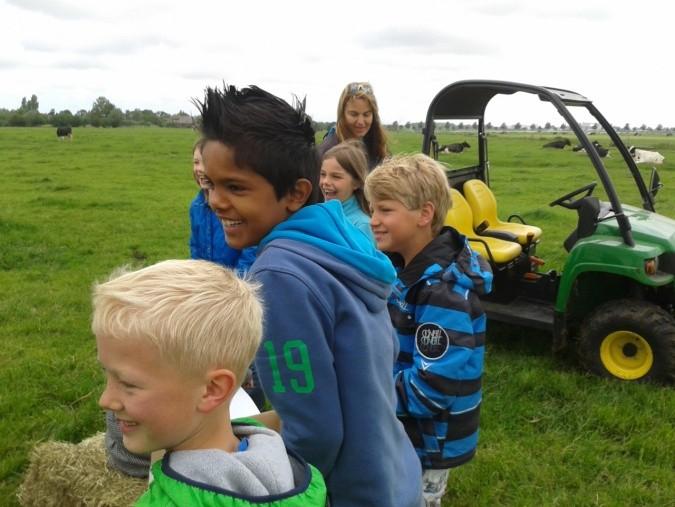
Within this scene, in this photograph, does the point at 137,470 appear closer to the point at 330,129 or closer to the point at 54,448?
the point at 54,448

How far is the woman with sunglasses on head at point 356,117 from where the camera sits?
4699 mm

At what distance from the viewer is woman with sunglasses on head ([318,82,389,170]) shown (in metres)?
4.70

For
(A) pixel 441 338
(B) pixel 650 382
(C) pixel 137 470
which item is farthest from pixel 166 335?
(B) pixel 650 382

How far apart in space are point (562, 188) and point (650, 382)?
37.0 ft

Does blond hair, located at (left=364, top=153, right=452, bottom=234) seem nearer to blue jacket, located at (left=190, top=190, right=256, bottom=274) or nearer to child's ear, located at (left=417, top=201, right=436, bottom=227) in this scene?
child's ear, located at (left=417, top=201, right=436, bottom=227)

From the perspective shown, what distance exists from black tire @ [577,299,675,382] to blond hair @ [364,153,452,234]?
2.66 m

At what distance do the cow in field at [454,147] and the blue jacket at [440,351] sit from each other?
335cm

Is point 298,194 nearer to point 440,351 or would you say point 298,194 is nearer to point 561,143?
point 440,351

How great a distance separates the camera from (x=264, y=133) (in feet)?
5.32

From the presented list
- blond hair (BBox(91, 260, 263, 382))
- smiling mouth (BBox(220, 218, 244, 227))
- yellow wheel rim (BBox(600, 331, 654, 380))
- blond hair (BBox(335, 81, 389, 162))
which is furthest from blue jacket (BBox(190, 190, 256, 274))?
yellow wheel rim (BBox(600, 331, 654, 380))

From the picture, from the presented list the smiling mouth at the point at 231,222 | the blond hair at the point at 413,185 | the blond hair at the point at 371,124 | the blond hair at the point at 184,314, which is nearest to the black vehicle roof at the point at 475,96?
the blond hair at the point at 371,124

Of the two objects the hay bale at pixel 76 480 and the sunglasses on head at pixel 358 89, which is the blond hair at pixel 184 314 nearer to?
the hay bale at pixel 76 480

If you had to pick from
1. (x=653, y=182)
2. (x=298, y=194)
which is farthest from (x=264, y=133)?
(x=653, y=182)

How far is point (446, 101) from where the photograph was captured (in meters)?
5.64
